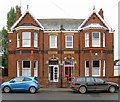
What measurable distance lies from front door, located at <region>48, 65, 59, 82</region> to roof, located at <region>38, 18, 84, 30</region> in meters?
5.13

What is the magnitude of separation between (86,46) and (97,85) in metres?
7.39

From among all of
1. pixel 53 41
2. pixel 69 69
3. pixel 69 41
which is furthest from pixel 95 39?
pixel 53 41

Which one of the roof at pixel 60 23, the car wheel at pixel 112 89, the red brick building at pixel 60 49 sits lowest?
the car wheel at pixel 112 89

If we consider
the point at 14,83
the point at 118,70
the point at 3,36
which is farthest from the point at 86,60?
the point at 3,36

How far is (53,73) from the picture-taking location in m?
24.3

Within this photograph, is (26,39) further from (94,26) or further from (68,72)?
(94,26)

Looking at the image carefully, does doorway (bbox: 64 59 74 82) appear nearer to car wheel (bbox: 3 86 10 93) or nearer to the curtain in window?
the curtain in window

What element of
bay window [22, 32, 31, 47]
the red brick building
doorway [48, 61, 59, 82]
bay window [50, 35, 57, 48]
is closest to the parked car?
the red brick building

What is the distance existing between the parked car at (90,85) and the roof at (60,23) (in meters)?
9.57

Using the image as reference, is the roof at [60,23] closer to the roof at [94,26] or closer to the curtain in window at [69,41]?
the curtain in window at [69,41]

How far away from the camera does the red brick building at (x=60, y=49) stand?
22.7 meters

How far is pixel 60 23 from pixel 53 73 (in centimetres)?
700

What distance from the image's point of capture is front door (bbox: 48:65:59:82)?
24.2 metres

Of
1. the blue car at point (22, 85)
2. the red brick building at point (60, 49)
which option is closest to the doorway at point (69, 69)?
the red brick building at point (60, 49)
